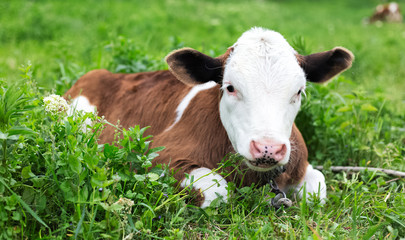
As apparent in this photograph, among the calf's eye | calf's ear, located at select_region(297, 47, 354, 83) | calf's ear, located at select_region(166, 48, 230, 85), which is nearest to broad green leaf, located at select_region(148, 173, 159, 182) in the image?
the calf's eye

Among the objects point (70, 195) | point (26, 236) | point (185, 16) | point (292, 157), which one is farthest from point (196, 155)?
point (185, 16)

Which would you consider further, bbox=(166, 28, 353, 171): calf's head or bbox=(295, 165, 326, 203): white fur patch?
bbox=(295, 165, 326, 203): white fur patch

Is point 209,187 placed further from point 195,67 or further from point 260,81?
point 195,67

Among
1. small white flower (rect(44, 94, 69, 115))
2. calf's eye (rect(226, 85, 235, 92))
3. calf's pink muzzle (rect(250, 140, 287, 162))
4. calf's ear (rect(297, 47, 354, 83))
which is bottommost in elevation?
calf's pink muzzle (rect(250, 140, 287, 162))

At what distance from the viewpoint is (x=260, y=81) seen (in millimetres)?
3113

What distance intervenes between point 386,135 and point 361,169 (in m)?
0.80

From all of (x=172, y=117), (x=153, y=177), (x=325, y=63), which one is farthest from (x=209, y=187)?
(x=325, y=63)

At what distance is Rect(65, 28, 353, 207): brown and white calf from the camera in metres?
3.01

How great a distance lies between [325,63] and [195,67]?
3.28ft

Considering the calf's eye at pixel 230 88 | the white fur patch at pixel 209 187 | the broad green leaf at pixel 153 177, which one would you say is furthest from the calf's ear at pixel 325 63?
the broad green leaf at pixel 153 177

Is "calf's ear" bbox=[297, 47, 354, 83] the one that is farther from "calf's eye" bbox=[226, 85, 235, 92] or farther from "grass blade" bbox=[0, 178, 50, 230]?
"grass blade" bbox=[0, 178, 50, 230]

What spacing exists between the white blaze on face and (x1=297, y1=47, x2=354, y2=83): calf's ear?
213 mm

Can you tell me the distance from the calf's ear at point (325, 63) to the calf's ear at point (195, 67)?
24.3 inches

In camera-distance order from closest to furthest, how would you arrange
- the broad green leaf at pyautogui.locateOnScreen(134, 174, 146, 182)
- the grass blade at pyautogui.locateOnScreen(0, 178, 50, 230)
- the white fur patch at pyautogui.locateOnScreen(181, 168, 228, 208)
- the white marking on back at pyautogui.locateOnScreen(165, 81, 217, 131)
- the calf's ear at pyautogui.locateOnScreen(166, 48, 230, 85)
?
the grass blade at pyautogui.locateOnScreen(0, 178, 50, 230) → the broad green leaf at pyautogui.locateOnScreen(134, 174, 146, 182) → the white fur patch at pyautogui.locateOnScreen(181, 168, 228, 208) → the calf's ear at pyautogui.locateOnScreen(166, 48, 230, 85) → the white marking on back at pyautogui.locateOnScreen(165, 81, 217, 131)
